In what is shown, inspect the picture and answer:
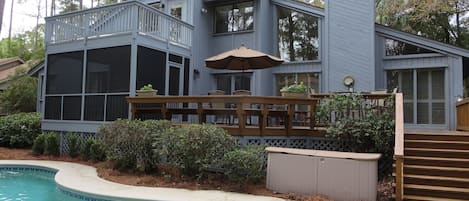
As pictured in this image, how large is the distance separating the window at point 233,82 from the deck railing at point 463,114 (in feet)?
22.2

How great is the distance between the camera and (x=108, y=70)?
10750 millimetres

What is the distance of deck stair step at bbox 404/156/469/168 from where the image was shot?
6.86 meters

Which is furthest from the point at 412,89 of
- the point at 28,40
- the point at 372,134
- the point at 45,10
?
the point at 28,40

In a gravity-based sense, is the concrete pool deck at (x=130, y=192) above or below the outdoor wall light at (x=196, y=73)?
below

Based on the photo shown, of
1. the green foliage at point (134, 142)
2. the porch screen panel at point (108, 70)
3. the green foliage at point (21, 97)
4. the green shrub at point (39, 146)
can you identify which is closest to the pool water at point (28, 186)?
the green foliage at point (134, 142)

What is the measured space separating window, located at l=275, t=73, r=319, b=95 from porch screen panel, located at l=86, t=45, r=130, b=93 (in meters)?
5.68

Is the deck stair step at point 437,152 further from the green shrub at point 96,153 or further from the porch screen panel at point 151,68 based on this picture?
the green shrub at point 96,153

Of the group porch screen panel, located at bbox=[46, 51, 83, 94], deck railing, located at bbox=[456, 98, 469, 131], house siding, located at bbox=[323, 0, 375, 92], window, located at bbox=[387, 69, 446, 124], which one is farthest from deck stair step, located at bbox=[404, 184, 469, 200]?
porch screen panel, located at bbox=[46, 51, 83, 94]

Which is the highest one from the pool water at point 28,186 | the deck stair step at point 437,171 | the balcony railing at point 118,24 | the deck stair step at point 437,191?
the balcony railing at point 118,24

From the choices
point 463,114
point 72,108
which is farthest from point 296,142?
point 72,108

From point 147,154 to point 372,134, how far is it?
478 cm

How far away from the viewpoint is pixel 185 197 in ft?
20.4

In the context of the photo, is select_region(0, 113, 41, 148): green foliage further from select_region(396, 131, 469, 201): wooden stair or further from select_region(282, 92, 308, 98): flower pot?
select_region(396, 131, 469, 201): wooden stair

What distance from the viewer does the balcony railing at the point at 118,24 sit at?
34.3ft
